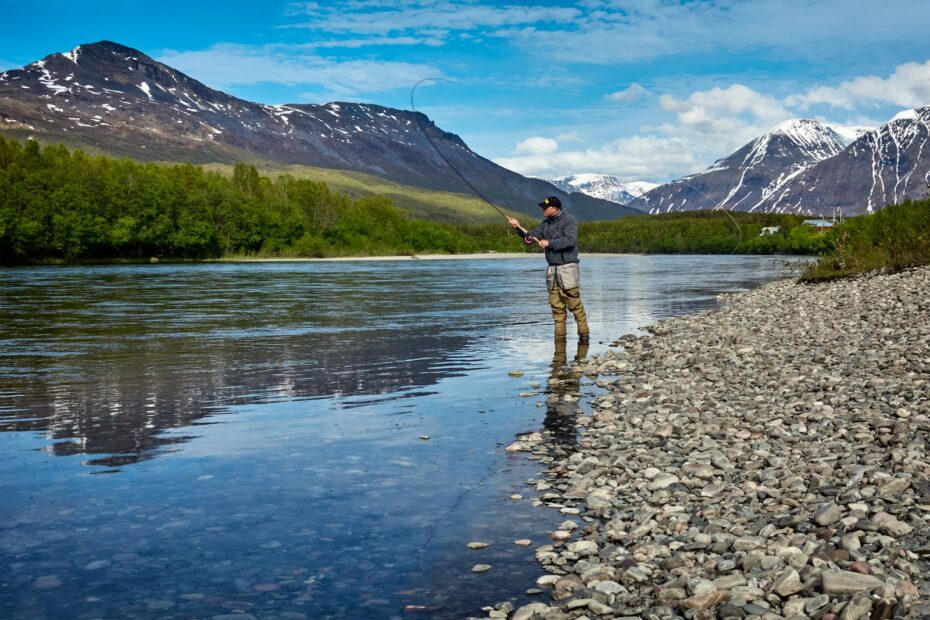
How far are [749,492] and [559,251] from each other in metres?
A: 10.3

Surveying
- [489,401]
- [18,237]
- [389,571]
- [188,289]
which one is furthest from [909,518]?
[18,237]

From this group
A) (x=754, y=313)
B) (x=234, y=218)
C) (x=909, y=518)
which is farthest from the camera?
(x=234, y=218)

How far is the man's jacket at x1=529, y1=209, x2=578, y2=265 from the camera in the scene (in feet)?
55.4

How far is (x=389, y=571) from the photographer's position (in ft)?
20.4

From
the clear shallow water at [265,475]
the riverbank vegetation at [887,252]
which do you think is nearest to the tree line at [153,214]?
the riverbank vegetation at [887,252]

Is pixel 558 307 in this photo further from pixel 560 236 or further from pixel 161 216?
pixel 161 216

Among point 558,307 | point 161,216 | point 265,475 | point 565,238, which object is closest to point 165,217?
point 161,216

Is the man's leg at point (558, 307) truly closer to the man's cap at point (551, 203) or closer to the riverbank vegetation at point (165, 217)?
the man's cap at point (551, 203)

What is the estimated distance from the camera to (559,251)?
1712 cm

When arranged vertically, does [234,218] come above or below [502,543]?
above

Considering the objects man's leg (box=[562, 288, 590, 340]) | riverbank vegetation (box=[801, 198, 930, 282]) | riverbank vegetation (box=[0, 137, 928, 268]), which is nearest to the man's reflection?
man's leg (box=[562, 288, 590, 340])

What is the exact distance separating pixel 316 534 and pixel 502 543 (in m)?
1.52

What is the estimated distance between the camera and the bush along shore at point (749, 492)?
207 inches

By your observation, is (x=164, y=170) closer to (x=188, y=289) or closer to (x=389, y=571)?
(x=188, y=289)
